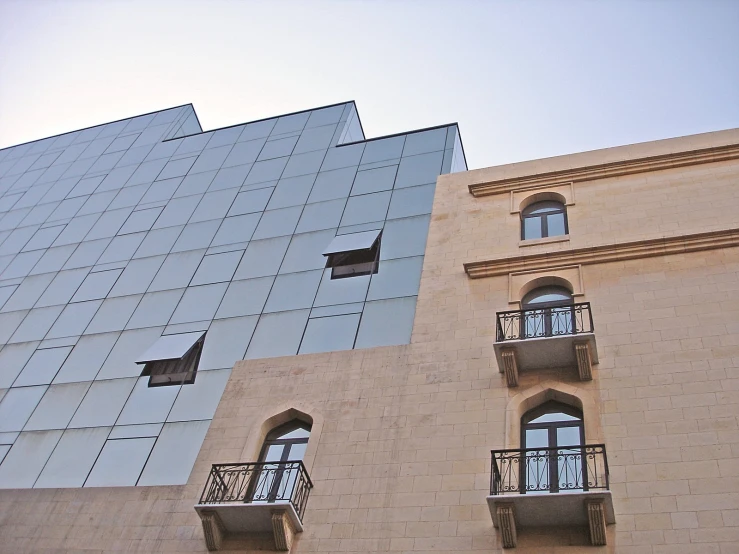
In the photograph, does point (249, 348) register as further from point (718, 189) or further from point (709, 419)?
point (718, 189)

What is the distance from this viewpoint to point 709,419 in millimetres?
14320

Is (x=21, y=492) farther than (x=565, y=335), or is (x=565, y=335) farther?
(x=21, y=492)

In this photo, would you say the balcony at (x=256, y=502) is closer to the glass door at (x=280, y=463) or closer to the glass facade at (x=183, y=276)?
the glass door at (x=280, y=463)

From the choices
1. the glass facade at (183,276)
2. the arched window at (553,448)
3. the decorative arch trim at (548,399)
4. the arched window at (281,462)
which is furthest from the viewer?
the glass facade at (183,276)

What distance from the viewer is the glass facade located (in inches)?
768

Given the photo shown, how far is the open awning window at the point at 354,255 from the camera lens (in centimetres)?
2172

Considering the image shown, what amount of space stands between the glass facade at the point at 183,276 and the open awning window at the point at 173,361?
0.27 metres

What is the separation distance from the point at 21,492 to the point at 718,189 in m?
19.5

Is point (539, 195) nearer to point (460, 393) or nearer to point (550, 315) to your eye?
point (550, 315)

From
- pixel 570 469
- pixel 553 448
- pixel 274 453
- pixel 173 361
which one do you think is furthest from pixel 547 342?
pixel 173 361

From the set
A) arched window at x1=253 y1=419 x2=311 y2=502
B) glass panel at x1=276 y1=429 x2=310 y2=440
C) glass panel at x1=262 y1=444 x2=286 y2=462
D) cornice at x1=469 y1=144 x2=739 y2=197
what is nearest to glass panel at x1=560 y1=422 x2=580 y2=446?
arched window at x1=253 y1=419 x2=311 y2=502

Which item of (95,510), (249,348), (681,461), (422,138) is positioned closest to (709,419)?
(681,461)

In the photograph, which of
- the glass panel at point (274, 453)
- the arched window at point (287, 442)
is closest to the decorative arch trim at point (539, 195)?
the arched window at point (287, 442)

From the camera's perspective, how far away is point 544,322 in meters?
17.5
